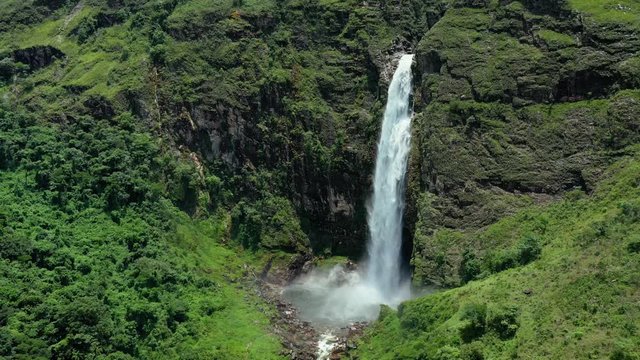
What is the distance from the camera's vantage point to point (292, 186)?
61.7m

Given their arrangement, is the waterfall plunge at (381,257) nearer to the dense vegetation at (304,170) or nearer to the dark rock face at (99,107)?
the dense vegetation at (304,170)

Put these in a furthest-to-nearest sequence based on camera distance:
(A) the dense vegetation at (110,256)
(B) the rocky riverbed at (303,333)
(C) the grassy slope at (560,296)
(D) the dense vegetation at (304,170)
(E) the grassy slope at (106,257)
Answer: (B) the rocky riverbed at (303,333)
(E) the grassy slope at (106,257)
(A) the dense vegetation at (110,256)
(D) the dense vegetation at (304,170)
(C) the grassy slope at (560,296)

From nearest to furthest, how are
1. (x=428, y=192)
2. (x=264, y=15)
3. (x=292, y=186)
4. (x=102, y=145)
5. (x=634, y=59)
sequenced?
(x=634, y=59)
(x=428, y=192)
(x=102, y=145)
(x=292, y=186)
(x=264, y=15)

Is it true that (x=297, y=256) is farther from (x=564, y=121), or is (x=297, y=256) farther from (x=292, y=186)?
(x=564, y=121)

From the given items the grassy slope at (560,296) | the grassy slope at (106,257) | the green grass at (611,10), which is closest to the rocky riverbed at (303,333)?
the grassy slope at (106,257)

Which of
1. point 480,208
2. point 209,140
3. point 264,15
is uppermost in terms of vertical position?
point 264,15

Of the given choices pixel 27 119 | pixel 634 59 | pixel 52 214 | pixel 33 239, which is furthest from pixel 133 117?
pixel 634 59

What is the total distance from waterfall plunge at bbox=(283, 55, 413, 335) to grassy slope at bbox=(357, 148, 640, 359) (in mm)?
7230

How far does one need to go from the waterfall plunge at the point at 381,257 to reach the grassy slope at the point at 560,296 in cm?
723

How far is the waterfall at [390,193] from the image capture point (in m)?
54.1

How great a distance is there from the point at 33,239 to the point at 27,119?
19260mm

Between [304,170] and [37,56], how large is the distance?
3567 cm

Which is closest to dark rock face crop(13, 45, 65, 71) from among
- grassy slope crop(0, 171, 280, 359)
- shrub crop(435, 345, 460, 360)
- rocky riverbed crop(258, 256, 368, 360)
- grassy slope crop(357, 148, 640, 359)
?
grassy slope crop(0, 171, 280, 359)

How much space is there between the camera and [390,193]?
55375 millimetres
